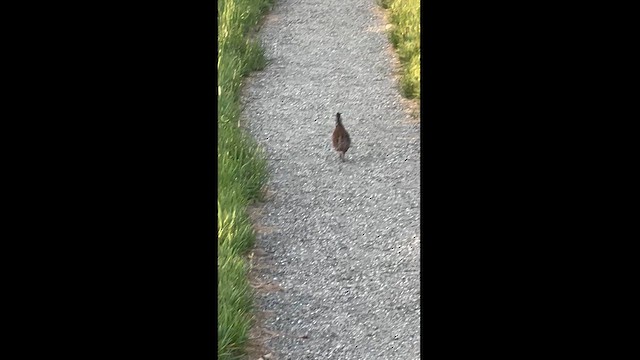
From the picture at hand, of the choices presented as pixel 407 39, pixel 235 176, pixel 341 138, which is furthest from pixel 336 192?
pixel 407 39

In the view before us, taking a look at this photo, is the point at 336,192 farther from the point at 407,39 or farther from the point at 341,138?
the point at 407,39

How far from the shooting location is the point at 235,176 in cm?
646

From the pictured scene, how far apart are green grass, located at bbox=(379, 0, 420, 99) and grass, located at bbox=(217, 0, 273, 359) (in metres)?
1.21

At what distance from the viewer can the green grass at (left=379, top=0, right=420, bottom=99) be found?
27.8 feet

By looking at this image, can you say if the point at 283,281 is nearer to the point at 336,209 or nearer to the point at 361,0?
the point at 336,209

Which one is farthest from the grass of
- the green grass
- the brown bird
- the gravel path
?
the green grass

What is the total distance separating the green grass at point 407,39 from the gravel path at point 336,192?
0.14 m

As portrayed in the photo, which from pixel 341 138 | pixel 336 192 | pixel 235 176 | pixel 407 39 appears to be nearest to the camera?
pixel 235 176

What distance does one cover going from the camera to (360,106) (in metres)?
8.38

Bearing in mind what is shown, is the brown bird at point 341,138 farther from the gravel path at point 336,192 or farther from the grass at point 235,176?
the grass at point 235,176

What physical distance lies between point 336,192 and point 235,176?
2.46 ft

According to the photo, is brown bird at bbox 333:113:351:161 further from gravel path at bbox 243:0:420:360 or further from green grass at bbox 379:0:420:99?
green grass at bbox 379:0:420:99

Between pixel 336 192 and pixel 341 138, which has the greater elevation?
pixel 341 138

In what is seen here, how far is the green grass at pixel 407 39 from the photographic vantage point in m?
8.46
